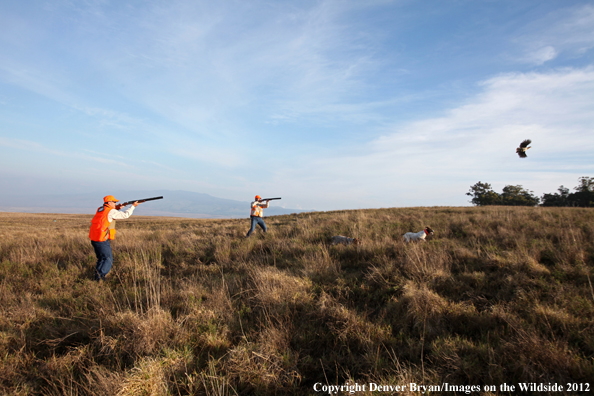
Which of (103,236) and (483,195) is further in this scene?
(483,195)

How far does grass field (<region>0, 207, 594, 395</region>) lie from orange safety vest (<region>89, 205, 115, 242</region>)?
3.31ft

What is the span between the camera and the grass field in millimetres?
2662

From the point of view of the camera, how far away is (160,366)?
274 centimetres

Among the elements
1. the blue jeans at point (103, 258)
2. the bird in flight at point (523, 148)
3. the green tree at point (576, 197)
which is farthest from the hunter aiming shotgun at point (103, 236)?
the green tree at point (576, 197)

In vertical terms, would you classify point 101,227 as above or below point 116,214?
below

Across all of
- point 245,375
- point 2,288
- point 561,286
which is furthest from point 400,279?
point 2,288

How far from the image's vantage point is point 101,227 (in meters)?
5.99

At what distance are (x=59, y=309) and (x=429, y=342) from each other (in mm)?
5907

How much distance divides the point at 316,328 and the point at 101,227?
566 centimetres

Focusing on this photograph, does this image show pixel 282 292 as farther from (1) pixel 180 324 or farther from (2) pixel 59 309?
(2) pixel 59 309

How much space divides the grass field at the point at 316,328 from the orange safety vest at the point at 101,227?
3.31ft

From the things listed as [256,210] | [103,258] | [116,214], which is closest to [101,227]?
[116,214]

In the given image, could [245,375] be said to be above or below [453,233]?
below

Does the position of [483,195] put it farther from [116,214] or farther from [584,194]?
[116,214]
